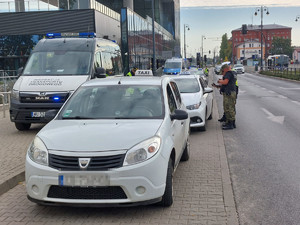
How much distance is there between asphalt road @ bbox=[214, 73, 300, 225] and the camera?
507 centimetres

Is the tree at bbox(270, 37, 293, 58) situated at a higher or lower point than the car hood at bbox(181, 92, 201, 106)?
higher

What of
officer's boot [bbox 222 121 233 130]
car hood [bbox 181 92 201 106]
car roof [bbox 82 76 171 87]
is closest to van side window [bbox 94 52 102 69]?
car hood [bbox 181 92 201 106]

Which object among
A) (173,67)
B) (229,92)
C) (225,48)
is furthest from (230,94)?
(225,48)

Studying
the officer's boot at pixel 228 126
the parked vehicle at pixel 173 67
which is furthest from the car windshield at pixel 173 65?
the officer's boot at pixel 228 126

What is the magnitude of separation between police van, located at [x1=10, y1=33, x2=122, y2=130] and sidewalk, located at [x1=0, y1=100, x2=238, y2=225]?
239 centimetres

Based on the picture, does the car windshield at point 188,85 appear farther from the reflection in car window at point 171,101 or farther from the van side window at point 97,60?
the reflection in car window at point 171,101

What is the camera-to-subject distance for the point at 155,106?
6.05 metres

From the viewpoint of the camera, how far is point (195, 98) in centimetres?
1166

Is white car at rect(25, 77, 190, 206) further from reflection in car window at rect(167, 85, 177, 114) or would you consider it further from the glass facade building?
the glass facade building

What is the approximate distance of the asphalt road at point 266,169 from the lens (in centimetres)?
507

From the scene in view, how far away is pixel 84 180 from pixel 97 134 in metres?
0.63

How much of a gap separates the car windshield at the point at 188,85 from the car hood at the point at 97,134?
22.8 ft

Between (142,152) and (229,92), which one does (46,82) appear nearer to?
(229,92)

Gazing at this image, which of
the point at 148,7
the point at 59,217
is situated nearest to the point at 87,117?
the point at 59,217
